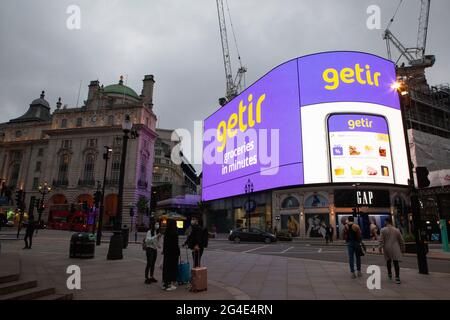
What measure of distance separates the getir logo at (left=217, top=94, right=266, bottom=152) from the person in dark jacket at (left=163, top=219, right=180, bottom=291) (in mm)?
35660

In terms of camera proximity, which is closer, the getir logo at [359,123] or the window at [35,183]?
the getir logo at [359,123]

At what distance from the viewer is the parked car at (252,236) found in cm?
2928

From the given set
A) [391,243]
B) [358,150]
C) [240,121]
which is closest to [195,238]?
[391,243]

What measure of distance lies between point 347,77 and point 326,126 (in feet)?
23.4

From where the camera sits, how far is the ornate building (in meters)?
59.7

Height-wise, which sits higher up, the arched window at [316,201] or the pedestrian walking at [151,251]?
the arched window at [316,201]

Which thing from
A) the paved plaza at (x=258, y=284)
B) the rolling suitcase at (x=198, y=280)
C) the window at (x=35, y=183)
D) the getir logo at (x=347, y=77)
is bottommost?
the paved plaza at (x=258, y=284)

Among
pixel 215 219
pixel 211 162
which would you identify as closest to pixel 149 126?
pixel 211 162

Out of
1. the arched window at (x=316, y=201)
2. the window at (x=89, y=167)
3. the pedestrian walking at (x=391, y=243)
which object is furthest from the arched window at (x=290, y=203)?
the window at (x=89, y=167)

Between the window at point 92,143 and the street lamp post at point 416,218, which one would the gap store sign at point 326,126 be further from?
the window at point 92,143

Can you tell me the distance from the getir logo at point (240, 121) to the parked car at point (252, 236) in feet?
57.7

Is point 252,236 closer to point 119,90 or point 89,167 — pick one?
point 89,167

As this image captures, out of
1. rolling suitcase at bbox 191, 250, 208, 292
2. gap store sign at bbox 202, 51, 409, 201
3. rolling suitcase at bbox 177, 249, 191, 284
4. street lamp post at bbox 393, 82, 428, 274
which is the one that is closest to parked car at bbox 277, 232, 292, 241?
gap store sign at bbox 202, 51, 409, 201

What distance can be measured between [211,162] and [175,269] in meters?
47.3
